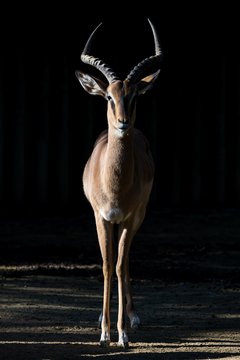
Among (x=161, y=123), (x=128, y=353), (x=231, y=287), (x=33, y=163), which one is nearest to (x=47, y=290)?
(x=231, y=287)

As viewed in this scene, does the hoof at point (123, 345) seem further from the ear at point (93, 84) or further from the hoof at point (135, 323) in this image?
the ear at point (93, 84)

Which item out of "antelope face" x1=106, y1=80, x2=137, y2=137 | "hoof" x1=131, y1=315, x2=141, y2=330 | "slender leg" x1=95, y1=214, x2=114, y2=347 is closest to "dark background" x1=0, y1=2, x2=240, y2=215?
"hoof" x1=131, y1=315, x2=141, y2=330

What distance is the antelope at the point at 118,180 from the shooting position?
880 cm

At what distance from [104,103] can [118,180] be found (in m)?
8.79

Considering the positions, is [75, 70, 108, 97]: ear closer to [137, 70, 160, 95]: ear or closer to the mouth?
[137, 70, 160, 95]: ear

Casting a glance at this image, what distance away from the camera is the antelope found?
28.9 feet

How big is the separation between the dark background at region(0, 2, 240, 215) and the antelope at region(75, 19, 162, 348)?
7.56 meters

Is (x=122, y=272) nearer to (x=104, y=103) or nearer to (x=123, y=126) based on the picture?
(x=123, y=126)

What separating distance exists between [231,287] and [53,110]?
6554mm

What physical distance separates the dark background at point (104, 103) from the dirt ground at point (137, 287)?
0.82m

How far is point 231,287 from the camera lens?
38.3 feet

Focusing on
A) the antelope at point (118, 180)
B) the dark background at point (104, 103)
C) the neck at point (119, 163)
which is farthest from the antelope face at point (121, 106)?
the dark background at point (104, 103)

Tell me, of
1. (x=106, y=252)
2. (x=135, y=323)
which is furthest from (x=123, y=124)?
(x=135, y=323)

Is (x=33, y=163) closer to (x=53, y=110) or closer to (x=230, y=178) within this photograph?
(x=53, y=110)
